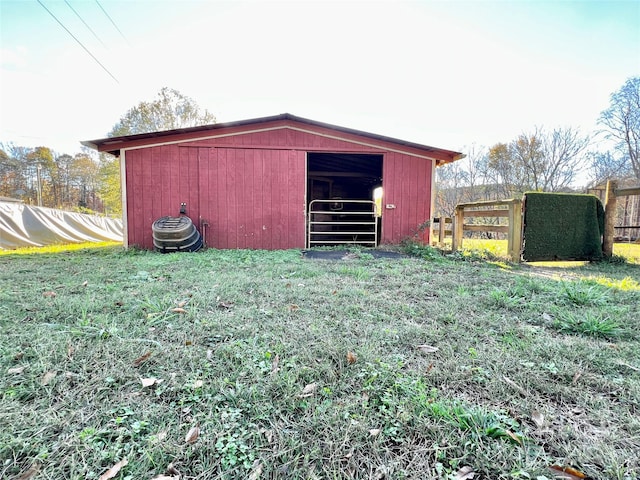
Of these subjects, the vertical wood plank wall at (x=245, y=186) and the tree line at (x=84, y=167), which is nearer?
the vertical wood plank wall at (x=245, y=186)

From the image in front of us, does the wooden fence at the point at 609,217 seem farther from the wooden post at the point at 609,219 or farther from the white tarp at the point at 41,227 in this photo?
the white tarp at the point at 41,227

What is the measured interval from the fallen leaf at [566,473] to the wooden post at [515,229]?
189 inches

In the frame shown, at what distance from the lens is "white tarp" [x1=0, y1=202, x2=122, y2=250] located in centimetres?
739

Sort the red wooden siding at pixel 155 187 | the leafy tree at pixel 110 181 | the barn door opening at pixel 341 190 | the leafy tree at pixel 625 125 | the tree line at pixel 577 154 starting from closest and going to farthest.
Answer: the red wooden siding at pixel 155 187 → the barn door opening at pixel 341 190 → the leafy tree at pixel 625 125 → the tree line at pixel 577 154 → the leafy tree at pixel 110 181

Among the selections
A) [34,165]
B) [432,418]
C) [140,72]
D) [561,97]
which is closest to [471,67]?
[561,97]

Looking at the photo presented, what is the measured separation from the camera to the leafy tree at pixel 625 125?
455 inches

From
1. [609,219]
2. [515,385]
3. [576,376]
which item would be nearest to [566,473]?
[515,385]

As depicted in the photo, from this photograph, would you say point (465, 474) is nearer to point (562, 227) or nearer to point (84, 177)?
point (562, 227)

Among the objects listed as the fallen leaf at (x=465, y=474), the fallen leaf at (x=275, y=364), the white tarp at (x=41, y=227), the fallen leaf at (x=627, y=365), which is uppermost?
the white tarp at (x=41, y=227)

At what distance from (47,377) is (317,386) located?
118 cm

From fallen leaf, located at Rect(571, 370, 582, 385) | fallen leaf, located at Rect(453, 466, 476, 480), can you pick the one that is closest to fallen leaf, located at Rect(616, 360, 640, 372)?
fallen leaf, located at Rect(571, 370, 582, 385)

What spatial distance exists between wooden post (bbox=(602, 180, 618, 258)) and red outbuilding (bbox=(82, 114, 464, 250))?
9.04ft

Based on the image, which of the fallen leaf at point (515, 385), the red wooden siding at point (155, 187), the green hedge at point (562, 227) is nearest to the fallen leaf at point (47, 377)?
the fallen leaf at point (515, 385)

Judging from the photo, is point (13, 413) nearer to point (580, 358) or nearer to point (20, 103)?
point (580, 358)
